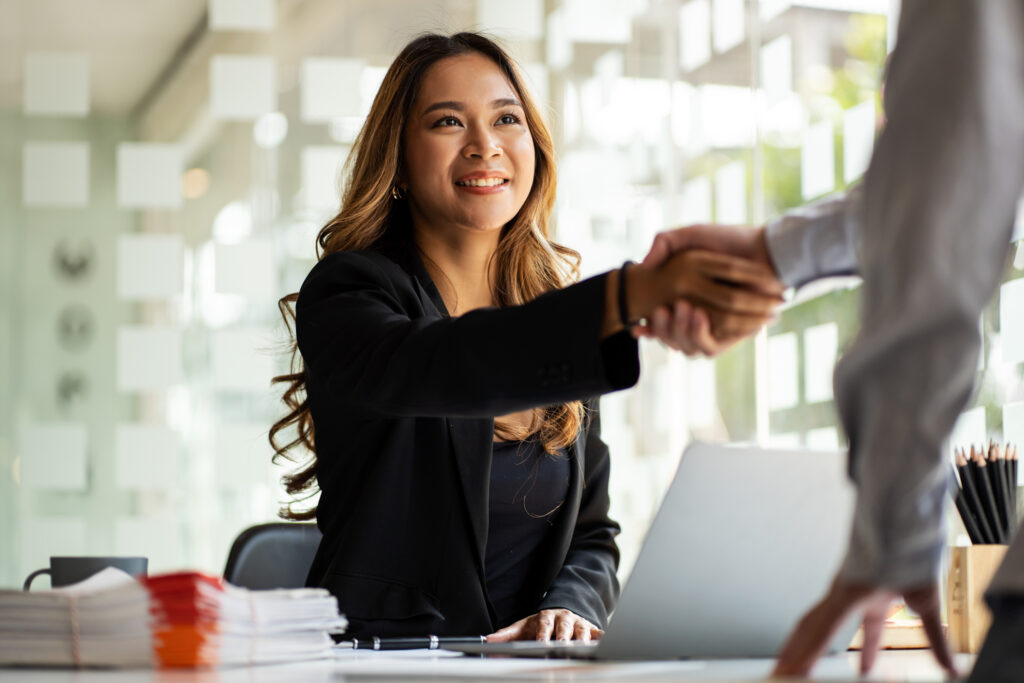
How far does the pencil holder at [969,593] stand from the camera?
129 centimetres

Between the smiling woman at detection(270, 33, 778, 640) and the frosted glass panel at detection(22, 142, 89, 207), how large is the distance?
93.0 inches

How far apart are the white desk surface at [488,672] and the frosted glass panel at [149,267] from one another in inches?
120

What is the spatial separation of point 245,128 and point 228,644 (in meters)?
3.35

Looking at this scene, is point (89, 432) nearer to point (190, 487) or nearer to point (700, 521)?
point (190, 487)

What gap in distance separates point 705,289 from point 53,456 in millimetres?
3331

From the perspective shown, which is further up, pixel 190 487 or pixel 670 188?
pixel 670 188

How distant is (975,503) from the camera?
4.43 ft

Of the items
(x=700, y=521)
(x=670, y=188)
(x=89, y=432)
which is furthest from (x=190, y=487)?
(x=700, y=521)

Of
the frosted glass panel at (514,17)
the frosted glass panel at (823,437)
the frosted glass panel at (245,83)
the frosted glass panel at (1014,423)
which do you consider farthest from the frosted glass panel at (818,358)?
the frosted glass panel at (245,83)

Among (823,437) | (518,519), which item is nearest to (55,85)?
(518,519)

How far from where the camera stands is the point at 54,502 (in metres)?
3.86

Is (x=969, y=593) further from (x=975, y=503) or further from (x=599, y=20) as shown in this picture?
(x=599, y=20)

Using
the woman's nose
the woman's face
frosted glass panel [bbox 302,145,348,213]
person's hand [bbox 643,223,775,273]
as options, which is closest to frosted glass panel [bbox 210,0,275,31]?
frosted glass panel [bbox 302,145,348,213]

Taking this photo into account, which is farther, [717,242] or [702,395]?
[702,395]
